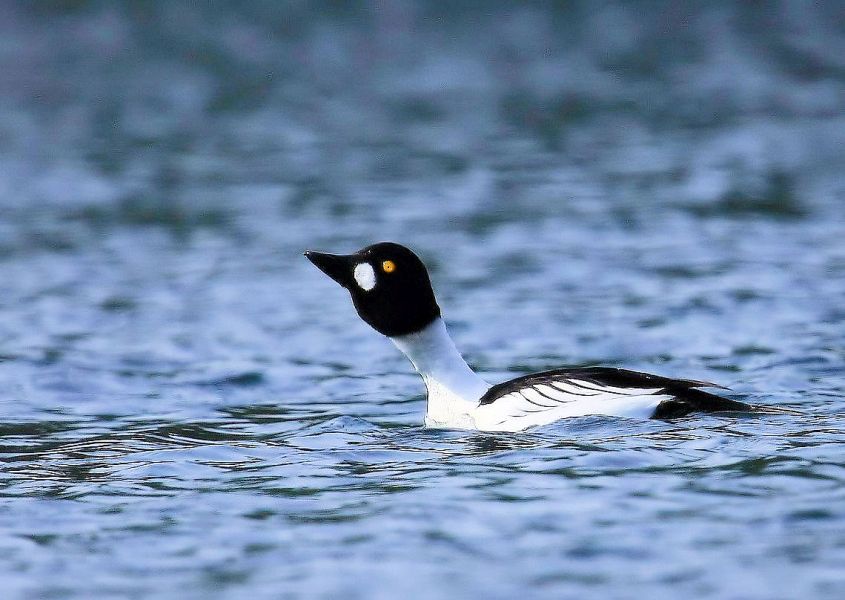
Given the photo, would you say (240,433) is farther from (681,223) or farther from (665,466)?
(681,223)

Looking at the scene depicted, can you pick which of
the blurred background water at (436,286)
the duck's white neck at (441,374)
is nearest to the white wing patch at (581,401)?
the blurred background water at (436,286)

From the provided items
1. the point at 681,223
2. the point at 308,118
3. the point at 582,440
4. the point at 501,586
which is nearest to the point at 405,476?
the point at 582,440

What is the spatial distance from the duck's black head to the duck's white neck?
0.10m

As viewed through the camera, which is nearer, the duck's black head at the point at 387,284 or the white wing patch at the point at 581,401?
the white wing patch at the point at 581,401

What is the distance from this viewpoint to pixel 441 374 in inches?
379

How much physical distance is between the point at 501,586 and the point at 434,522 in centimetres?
97

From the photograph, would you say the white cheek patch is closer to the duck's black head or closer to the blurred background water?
the duck's black head

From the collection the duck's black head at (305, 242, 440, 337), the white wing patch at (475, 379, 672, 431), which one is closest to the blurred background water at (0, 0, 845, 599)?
the white wing patch at (475, 379, 672, 431)

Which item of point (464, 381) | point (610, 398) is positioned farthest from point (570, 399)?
point (464, 381)

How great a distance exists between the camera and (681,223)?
1667 centimetres

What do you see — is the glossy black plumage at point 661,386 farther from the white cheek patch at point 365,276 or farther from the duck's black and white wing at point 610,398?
the white cheek patch at point 365,276

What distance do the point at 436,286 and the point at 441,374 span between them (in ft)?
16.2

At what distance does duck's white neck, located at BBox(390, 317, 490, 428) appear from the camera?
31.4 ft

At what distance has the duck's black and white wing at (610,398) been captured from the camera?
8945 millimetres
